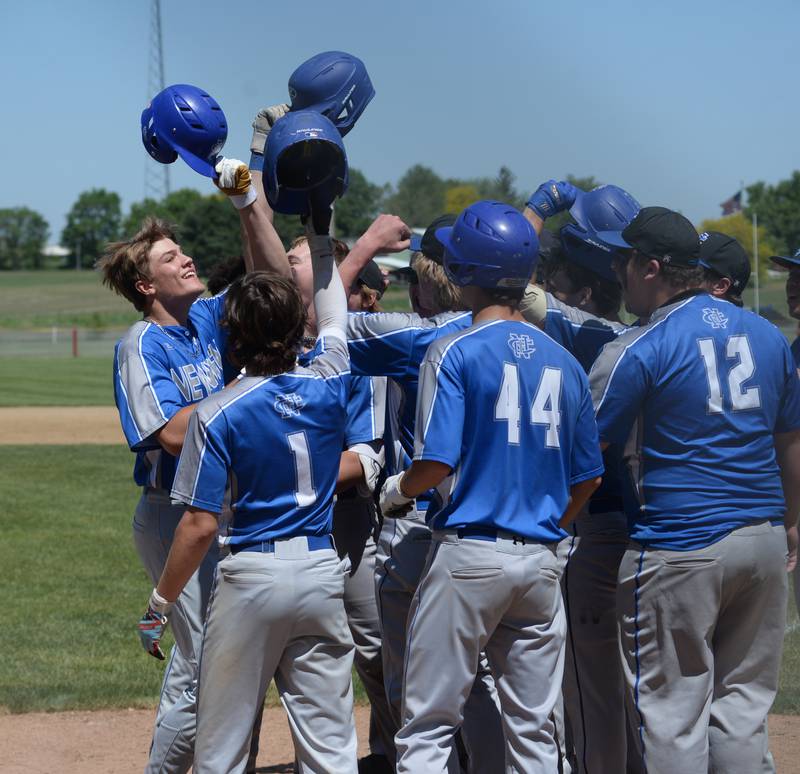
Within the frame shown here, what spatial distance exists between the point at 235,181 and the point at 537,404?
1.26 metres

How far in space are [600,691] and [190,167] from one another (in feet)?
8.16

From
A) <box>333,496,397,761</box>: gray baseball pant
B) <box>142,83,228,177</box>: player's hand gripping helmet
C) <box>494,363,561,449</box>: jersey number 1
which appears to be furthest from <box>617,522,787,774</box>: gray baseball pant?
<box>142,83,228,177</box>: player's hand gripping helmet

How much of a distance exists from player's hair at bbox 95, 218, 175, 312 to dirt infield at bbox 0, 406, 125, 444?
1419 centimetres

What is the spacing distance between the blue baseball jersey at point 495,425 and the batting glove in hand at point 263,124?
3.90ft

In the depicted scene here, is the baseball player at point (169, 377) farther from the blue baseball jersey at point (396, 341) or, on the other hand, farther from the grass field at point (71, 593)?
the grass field at point (71, 593)

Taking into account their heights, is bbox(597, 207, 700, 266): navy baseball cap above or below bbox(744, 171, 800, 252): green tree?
below

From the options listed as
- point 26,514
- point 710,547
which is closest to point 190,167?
point 710,547

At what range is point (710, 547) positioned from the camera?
12.5 feet

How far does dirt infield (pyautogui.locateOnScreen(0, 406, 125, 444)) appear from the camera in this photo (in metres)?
18.3

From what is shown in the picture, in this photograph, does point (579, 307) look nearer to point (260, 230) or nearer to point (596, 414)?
point (596, 414)

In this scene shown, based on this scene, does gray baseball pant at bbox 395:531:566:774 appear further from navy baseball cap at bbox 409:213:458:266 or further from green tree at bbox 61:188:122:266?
green tree at bbox 61:188:122:266

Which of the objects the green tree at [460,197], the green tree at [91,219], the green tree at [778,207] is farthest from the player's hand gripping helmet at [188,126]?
the green tree at [91,219]

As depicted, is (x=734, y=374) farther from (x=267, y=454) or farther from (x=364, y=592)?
(x=364, y=592)

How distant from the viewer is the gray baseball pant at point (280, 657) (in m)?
3.52
